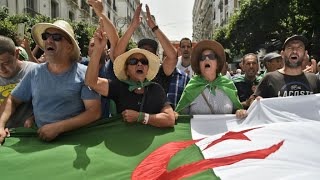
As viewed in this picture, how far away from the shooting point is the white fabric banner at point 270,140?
7.25 feet

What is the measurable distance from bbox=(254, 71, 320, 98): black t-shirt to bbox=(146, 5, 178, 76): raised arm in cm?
99

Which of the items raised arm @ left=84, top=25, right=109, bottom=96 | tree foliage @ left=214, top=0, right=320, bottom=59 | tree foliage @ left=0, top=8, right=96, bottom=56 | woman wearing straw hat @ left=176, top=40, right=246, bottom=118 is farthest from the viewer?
tree foliage @ left=214, top=0, right=320, bottom=59

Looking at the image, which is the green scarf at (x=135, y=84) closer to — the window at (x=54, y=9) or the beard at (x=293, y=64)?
the beard at (x=293, y=64)

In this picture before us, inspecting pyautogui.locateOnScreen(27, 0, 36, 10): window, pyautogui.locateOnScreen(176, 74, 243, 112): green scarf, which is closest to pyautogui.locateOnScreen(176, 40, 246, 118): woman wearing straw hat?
pyautogui.locateOnScreen(176, 74, 243, 112): green scarf

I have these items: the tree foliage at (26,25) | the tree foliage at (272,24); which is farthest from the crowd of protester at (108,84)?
the tree foliage at (272,24)

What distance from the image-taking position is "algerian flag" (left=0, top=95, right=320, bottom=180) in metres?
2.34

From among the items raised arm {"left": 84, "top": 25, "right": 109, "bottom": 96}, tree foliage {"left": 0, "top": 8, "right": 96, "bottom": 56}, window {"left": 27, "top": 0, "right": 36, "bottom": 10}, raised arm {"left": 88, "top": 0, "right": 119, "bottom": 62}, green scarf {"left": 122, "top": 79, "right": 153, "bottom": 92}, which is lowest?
green scarf {"left": 122, "top": 79, "right": 153, "bottom": 92}

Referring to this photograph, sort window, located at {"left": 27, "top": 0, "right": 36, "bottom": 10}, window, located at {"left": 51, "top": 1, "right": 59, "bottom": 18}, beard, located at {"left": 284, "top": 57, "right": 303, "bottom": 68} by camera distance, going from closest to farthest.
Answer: beard, located at {"left": 284, "top": 57, "right": 303, "bottom": 68} → window, located at {"left": 27, "top": 0, "right": 36, "bottom": 10} → window, located at {"left": 51, "top": 1, "right": 59, "bottom": 18}

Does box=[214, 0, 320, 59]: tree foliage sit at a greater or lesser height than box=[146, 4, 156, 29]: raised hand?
A: greater

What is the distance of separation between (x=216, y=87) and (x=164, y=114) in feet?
2.38

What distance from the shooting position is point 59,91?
3.04 metres

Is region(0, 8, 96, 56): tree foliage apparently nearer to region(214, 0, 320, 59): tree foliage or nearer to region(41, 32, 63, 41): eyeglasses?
region(41, 32, 63, 41): eyeglasses

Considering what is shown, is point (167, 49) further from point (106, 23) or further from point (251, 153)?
point (251, 153)

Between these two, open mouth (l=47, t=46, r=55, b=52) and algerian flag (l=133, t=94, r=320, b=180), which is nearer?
algerian flag (l=133, t=94, r=320, b=180)
